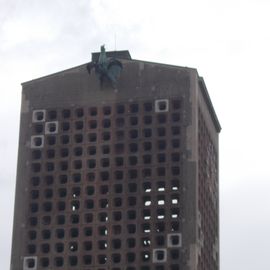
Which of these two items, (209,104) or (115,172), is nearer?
(115,172)

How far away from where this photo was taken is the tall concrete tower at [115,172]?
8106 cm

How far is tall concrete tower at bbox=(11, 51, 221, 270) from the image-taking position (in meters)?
81.1

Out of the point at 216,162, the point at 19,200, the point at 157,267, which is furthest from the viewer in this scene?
the point at 216,162

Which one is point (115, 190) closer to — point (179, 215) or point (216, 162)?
point (179, 215)

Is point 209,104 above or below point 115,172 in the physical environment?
above

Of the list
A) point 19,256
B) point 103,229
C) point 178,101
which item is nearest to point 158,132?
point 178,101

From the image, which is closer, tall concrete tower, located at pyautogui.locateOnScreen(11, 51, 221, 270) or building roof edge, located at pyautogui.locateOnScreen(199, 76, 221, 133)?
tall concrete tower, located at pyautogui.locateOnScreen(11, 51, 221, 270)

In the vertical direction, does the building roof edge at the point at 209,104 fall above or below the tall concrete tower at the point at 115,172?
above

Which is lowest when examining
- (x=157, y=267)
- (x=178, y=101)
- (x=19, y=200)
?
(x=157, y=267)

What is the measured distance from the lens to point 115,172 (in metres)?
83.7

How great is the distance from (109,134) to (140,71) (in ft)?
18.1

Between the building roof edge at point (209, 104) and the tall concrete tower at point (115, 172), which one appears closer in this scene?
the tall concrete tower at point (115, 172)

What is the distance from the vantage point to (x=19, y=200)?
3349 inches

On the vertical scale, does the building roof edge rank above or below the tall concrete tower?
above
